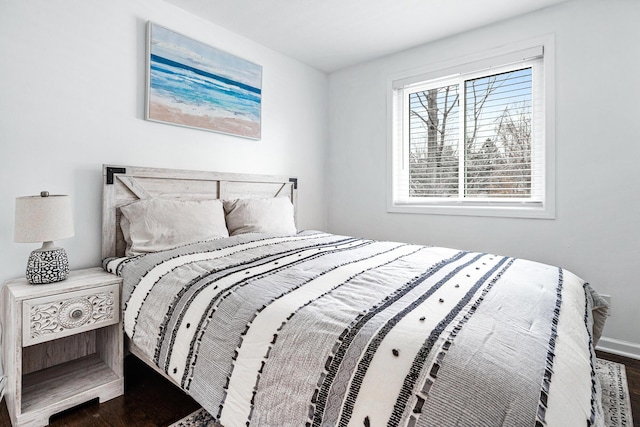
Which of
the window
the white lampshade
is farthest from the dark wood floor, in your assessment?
the window

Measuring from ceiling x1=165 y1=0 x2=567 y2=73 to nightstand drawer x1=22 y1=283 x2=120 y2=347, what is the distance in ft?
6.80

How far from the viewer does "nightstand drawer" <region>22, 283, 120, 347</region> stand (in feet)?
4.96

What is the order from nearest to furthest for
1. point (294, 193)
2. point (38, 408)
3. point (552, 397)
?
point (552, 397) → point (38, 408) → point (294, 193)

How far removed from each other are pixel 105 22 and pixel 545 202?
3.29m

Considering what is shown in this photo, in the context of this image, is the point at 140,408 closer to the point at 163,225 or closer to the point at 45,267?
the point at 45,267

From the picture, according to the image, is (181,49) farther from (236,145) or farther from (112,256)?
(112,256)

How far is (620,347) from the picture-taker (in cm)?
229

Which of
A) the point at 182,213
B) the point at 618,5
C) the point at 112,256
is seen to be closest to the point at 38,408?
the point at 112,256

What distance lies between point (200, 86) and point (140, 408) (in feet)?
7.11

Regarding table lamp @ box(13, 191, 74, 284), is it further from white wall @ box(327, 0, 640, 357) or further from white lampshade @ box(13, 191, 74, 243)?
white wall @ box(327, 0, 640, 357)

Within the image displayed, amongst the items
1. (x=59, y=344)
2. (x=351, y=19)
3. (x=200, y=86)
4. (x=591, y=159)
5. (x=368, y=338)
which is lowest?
(x=59, y=344)

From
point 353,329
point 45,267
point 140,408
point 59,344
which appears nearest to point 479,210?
point 353,329

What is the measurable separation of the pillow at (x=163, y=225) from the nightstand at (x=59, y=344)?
0.26 metres

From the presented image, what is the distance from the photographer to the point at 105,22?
2.12 metres
